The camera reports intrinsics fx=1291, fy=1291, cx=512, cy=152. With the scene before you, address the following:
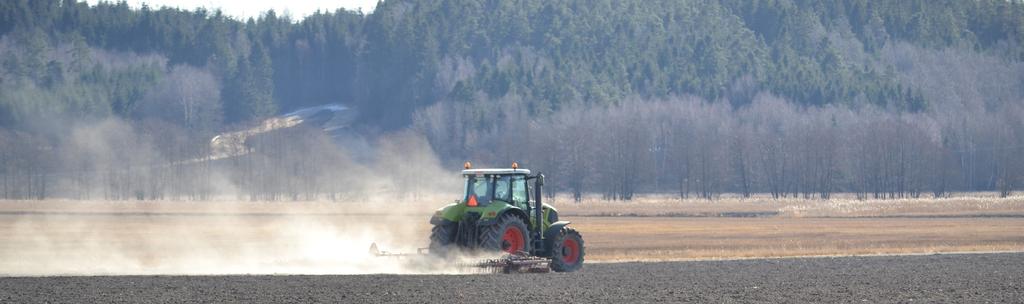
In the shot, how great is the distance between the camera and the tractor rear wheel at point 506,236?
95.6 feet

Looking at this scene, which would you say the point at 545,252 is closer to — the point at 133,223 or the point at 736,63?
the point at 133,223

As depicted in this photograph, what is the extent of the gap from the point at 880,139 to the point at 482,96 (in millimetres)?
56044

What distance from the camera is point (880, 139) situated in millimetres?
143375

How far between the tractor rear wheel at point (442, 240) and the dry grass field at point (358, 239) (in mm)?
1218

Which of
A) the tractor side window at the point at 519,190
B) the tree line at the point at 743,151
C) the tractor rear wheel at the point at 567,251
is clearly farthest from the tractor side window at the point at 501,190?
the tree line at the point at 743,151

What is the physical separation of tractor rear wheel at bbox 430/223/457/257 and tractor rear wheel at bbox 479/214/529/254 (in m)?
0.86

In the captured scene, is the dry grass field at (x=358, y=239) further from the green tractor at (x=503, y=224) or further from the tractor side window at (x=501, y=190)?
the tractor side window at (x=501, y=190)

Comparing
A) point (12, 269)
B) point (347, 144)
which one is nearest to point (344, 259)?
point (12, 269)

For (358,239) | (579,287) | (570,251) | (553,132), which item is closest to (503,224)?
(570,251)

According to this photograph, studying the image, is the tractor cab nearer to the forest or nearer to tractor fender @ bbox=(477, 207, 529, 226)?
tractor fender @ bbox=(477, 207, 529, 226)

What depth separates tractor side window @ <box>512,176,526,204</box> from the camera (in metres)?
30.5

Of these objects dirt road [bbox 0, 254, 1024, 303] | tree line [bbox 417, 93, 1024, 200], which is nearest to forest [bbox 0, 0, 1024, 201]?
tree line [bbox 417, 93, 1024, 200]

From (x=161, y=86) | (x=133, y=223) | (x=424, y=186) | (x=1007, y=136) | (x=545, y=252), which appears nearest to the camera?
(x=545, y=252)

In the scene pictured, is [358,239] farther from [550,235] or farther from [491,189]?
[550,235]
